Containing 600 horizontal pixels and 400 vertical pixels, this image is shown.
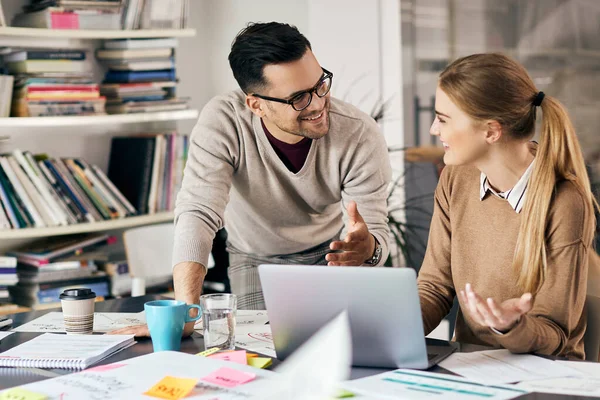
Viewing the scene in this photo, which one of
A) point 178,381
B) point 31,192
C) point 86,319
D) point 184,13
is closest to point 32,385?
point 178,381

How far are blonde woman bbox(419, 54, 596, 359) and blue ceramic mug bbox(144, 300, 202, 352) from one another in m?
0.56

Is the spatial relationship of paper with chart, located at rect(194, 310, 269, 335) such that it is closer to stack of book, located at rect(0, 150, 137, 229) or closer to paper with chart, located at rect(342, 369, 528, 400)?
paper with chart, located at rect(342, 369, 528, 400)

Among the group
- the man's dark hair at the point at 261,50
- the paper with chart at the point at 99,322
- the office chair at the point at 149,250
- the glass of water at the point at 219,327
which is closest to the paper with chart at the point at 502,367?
the glass of water at the point at 219,327

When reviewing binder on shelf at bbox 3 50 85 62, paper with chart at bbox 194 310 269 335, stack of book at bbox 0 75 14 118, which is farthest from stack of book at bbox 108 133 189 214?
paper with chart at bbox 194 310 269 335

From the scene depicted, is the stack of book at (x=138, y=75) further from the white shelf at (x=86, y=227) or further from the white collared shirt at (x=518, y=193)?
the white collared shirt at (x=518, y=193)

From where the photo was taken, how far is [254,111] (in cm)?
230

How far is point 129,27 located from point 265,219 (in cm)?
132

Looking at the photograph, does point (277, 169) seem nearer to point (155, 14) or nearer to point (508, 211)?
point (508, 211)

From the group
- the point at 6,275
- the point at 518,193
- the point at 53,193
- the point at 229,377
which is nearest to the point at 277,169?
the point at 518,193

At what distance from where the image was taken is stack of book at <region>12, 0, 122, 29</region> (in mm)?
3100

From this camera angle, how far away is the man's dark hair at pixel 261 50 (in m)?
2.15

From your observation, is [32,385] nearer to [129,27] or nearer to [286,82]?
[286,82]

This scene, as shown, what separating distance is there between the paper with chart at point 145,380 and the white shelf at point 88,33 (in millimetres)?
1916

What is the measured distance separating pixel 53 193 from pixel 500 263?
202 cm
